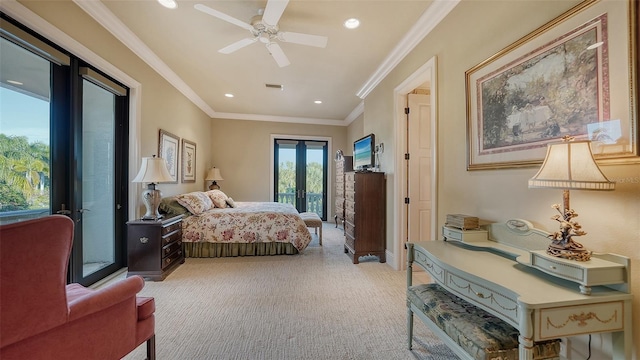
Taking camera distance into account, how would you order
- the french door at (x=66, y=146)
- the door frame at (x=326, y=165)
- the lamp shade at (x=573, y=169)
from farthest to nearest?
the door frame at (x=326, y=165) → the french door at (x=66, y=146) → the lamp shade at (x=573, y=169)

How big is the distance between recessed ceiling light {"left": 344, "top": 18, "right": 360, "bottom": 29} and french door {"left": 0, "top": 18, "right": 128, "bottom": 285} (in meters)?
2.61

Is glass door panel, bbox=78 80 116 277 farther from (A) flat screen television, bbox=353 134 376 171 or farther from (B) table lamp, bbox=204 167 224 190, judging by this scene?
(A) flat screen television, bbox=353 134 376 171

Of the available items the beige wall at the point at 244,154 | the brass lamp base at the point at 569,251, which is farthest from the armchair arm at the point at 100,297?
the beige wall at the point at 244,154

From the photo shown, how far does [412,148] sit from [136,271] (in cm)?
373

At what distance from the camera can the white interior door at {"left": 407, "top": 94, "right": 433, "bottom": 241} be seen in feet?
10.9

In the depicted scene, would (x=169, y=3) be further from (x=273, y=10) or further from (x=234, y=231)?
(x=234, y=231)

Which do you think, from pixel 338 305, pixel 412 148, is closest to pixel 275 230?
pixel 338 305

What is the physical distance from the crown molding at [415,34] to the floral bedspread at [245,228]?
101 inches

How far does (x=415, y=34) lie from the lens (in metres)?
2.67

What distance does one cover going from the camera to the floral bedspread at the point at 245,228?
12.0ft

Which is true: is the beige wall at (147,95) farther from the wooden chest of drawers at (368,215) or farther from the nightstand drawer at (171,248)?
the wooden chest of drawers at (368,215)

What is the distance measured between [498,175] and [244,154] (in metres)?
5.76

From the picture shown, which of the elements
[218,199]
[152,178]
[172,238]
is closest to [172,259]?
[172,238]

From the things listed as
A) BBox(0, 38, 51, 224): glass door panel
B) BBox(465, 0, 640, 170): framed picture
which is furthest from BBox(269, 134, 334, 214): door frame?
BBox(465, 0, 640, 170): framed picture
